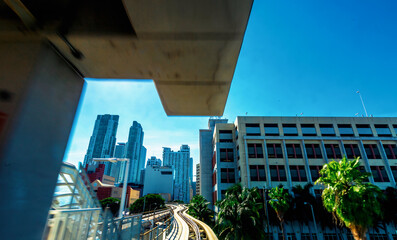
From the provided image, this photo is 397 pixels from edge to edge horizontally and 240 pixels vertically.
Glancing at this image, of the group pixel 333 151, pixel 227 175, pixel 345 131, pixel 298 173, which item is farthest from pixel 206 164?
pixel 345 131

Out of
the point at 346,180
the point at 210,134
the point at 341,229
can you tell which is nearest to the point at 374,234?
the point at 341,229

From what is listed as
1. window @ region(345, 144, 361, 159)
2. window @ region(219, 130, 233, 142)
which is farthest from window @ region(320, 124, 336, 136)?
window @ region(219, 130, 233, 142)

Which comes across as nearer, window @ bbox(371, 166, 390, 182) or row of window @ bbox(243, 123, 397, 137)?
window @ bbox(371, 166, 390, 182)

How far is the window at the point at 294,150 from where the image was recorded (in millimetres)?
36094

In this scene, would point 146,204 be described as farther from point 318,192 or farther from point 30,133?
point 30,133

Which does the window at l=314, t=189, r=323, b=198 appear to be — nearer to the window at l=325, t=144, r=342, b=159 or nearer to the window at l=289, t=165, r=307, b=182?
the window at l=289, t=165, r=307, b=182

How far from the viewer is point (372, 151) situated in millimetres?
36406

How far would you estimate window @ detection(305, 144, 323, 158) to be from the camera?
36112mm

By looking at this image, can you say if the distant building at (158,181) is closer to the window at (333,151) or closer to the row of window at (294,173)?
the row of window at (294,173)

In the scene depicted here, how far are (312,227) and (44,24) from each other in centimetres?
3986

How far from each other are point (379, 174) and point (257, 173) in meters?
22.7

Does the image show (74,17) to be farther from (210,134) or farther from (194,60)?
(210,134)

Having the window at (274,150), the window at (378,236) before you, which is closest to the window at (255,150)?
the window at (274,150)

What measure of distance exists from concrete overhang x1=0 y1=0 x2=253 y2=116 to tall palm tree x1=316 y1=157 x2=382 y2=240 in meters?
16.8
